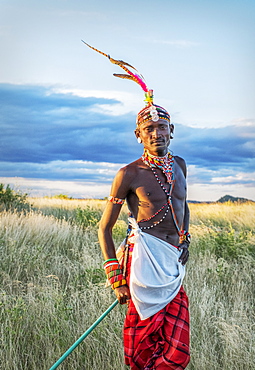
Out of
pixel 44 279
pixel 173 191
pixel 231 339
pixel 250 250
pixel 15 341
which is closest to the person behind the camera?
pixel 173 191

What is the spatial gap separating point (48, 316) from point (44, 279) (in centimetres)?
121

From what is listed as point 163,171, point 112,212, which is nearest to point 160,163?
Answer: point 163,171

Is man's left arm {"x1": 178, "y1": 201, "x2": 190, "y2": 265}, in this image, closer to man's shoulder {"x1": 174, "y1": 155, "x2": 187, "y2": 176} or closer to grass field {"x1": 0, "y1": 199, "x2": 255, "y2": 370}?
man's shoulder {"x1": 174, "y1": 155, "x2": 187, "y2": 176}

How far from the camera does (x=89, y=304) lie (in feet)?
16.2

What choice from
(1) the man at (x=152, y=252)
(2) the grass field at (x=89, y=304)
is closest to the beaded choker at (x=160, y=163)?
(1) the man at (x=152, y=252)

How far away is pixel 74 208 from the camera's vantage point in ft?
40.5

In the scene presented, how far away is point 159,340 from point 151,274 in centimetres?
47

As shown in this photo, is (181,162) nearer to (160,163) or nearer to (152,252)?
(160,163)

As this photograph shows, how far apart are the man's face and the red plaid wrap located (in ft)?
3.68

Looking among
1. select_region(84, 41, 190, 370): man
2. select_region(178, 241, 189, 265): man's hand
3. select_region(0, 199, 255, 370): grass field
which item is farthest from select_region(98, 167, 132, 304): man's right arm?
select_region(0, 199, 255, 370): grass field

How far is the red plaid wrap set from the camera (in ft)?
9.46

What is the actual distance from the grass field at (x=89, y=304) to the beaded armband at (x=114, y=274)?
4.55 feet

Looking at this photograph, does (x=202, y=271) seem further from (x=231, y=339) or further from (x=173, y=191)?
(x=173, y=191)

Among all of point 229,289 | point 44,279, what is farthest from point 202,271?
point 44,279
